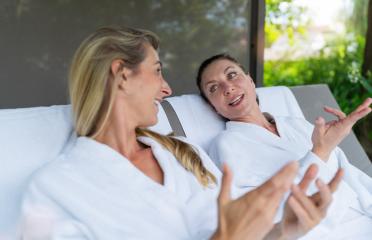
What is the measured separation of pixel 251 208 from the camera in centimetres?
102

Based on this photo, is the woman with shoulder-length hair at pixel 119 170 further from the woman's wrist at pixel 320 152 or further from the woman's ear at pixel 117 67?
the woman's wrist at pixel 320 152

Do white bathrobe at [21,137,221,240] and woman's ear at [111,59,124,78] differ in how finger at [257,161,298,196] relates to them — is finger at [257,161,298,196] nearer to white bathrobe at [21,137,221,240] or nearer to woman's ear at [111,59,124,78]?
white bathrobe at [21,137,221,240]

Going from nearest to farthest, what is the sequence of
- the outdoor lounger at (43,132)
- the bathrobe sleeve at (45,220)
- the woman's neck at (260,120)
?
the bathrobe sleeve at (45,220) → the outdoor lounger at (43,132) → the woman's neck at (260,120)

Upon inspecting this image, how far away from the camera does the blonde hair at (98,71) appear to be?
139 cm

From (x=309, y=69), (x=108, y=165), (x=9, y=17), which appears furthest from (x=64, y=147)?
(x=309, y=69)

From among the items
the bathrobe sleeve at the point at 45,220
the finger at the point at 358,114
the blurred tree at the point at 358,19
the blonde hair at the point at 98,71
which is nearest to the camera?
the bathrobe sleeve at the point at 45,220

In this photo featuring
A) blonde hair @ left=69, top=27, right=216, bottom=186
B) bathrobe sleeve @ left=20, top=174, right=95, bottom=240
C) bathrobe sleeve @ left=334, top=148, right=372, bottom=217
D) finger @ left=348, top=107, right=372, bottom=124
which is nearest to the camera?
bathrobe sleeve @ left=20, top=174, right=95, bottom=240

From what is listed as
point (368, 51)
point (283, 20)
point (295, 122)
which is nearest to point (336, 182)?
point (295, 122)

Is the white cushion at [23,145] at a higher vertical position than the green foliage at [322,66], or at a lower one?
higher

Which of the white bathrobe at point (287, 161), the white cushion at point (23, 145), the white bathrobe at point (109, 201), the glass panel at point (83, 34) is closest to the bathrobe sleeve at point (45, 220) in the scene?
the white bathrobe at point (109, 201)

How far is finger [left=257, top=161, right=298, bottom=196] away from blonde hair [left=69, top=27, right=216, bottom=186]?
49 cm

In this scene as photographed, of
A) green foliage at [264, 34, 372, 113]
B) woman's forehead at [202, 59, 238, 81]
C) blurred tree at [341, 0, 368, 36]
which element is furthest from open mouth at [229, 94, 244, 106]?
blurred tree at [341, 0, 368, 36]

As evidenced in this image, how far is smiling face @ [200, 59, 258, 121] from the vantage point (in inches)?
78.2

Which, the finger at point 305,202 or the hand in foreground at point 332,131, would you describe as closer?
the finger at point 305,202
